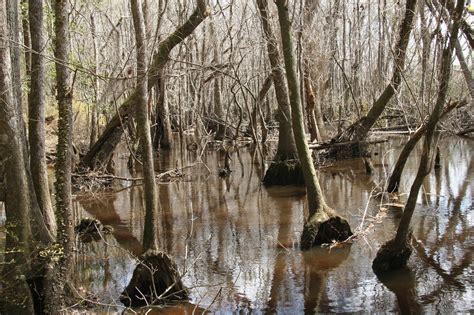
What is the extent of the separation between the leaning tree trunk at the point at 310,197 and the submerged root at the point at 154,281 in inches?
112

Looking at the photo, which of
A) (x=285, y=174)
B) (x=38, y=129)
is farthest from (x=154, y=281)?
(x=285, y=174)

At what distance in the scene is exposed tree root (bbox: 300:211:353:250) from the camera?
9031mm

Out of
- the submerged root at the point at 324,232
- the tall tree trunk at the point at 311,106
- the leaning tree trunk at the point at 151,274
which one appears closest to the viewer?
the leaning tree trunk at the point at 151,274

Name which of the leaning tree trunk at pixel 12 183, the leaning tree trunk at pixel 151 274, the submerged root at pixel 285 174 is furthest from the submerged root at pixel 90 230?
the submerged root at pixel 285 174

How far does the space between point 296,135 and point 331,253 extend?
6.96 ft

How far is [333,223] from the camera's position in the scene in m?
9.17

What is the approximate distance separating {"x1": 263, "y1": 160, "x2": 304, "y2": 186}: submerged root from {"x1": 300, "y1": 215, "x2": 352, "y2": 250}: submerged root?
6.00m

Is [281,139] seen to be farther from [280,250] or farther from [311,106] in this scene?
[280,250]

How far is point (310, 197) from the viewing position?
9.30 metres

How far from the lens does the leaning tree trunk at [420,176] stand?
7.05 meters

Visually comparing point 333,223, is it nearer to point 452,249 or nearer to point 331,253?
point 331,253

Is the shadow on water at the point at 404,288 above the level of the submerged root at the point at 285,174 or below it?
below

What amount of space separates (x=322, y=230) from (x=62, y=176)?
453 centimetres

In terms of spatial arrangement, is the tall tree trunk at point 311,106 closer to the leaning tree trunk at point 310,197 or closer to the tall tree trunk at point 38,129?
the leaning tree trunk at point 310,197
